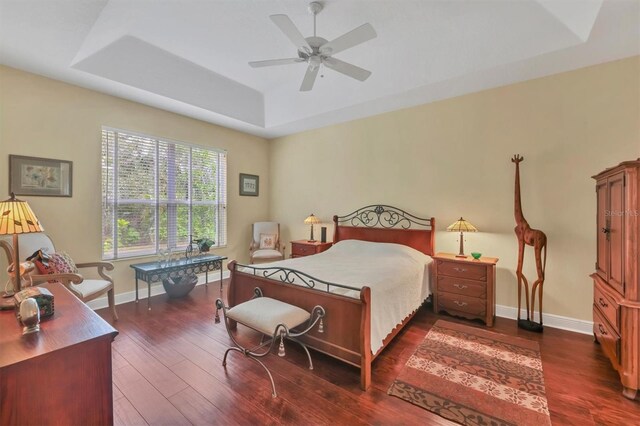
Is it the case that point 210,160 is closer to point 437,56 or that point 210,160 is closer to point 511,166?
point 437,56

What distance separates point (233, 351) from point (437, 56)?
3873 mm

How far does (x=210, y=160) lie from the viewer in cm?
512

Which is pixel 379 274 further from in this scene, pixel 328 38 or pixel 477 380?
pixel 328 38

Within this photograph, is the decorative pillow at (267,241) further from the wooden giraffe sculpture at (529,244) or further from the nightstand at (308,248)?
the wooden giraffe sculpture at (529,244)

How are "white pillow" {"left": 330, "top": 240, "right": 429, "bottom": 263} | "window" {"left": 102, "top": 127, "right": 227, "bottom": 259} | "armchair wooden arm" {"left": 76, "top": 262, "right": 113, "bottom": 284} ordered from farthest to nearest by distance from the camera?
"window" {"left": 102, "top": 127, "right": 227, "bottom": 259}
"white pillow" {"left": 330, "top": 240, "right": 429, "bottom": 263}
"armchair wooden arm" {"left": 76, "top": 262, "right": 113, "bottom": 284}

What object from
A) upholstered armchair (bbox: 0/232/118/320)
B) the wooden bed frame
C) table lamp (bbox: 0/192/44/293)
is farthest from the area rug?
upholstered armchair (bbox: 0/232/118/320)

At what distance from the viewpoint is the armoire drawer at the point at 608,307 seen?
216 cm

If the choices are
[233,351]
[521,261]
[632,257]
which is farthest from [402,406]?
[521,261]

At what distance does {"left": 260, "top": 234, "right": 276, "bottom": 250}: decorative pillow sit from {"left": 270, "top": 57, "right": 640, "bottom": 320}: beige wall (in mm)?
1694

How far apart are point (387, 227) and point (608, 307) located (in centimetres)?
256

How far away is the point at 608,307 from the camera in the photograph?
237cm

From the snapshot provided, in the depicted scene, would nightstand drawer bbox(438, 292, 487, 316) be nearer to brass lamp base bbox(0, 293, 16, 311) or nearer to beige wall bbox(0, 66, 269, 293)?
brass lamp base bbox(0, 293, 16, 311)

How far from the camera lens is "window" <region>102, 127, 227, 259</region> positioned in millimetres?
3977

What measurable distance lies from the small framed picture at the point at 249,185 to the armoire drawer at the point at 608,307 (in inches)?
206
